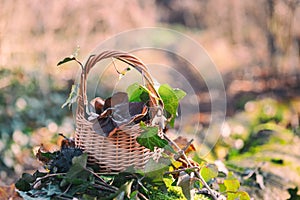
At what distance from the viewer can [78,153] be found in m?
1.68

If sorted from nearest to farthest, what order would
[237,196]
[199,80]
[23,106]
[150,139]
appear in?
[150,139], [237,196], [23,106], [199,80]

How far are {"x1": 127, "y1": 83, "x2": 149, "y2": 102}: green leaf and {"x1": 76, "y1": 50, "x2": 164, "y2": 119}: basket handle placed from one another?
0.02 metres

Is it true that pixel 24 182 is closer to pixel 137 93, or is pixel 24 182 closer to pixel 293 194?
pixel 137 93

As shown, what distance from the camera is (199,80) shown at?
820cm

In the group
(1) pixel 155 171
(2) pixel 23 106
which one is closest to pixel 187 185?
(1) pixel 155 171

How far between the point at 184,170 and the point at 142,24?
6.13m

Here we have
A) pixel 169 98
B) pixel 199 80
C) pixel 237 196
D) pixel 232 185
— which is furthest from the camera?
pixel 199 80

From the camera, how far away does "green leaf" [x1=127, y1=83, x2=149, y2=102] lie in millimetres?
1780

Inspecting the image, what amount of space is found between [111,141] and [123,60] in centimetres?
31

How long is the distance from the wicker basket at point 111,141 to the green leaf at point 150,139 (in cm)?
3

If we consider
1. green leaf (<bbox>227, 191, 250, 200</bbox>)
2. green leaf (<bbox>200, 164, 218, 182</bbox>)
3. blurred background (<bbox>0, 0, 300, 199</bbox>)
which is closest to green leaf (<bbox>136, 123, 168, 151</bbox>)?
green leaf (<bbox>200, 164, 218, 182</bbox>)

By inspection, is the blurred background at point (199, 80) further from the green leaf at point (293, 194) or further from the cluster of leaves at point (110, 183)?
the cluster of leaves at point (110, 183)

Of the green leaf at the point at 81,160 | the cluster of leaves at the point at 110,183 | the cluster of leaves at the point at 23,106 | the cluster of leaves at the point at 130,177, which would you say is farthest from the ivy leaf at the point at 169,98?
the cluster of leaves at the point at 23,106

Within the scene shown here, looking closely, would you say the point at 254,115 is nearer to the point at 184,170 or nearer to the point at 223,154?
the point at 223,154
